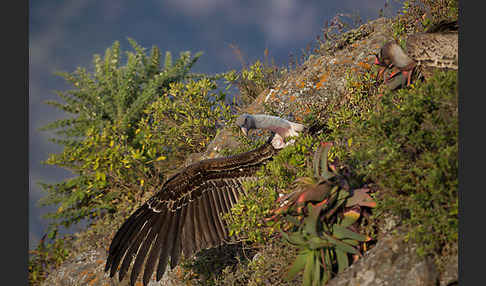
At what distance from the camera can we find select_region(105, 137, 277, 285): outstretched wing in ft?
15.0

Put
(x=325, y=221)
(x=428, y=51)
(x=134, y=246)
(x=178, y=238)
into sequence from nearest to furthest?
1. (x=325, y=221)
2. (x=428, y=51)
3. (x=134, y=246)
4. (x=178, y=238)

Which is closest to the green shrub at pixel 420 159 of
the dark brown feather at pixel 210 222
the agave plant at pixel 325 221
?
the agave plant at pixel 325 221

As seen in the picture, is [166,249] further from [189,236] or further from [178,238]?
[189,236]

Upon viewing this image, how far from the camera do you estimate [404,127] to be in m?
3.02

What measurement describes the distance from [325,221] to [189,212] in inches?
81.5

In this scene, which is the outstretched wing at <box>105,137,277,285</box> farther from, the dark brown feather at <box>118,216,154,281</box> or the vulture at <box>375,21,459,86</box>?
the vulture at <box>375,21,459,86</box>

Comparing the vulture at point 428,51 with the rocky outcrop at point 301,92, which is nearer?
the vulture at point 428,51

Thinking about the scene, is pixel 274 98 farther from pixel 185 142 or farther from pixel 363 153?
pixel 363 153

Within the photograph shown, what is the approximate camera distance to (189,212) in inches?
190

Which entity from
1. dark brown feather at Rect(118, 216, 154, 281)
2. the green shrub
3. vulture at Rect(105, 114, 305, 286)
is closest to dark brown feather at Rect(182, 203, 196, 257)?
vulture at Rect(105, 114, 305, 286)

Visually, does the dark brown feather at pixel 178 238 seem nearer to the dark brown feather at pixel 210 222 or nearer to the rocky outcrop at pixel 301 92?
the dark brown feather at pixel 210 222

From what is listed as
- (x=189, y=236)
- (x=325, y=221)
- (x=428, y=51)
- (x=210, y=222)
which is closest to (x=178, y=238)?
(x=189, y=236)

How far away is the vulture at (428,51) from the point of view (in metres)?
3.43

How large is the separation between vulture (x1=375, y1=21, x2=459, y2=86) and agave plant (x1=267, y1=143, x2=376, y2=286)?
1.32m
